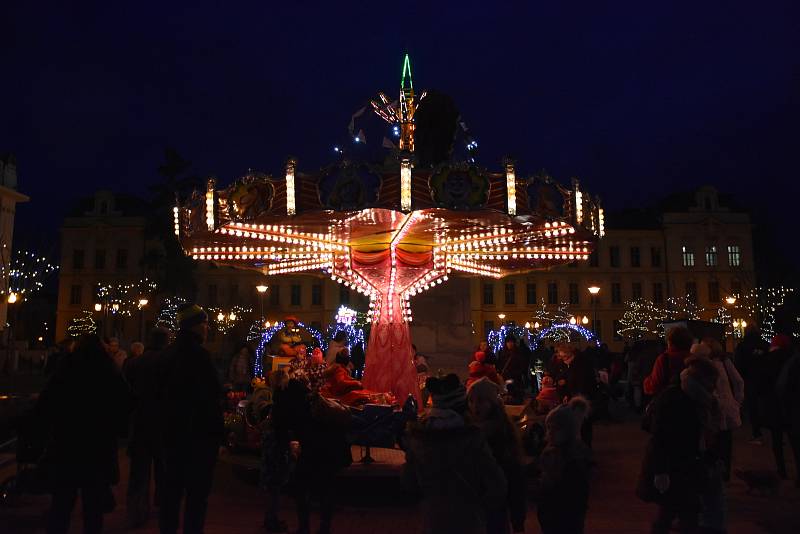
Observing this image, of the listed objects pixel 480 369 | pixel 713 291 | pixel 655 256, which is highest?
pixel 655 256

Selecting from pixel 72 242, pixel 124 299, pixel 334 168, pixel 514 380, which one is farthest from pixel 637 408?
pixel 72 242

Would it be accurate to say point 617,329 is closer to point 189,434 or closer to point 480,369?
point 480,369

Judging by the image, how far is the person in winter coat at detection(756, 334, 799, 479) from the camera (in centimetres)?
794

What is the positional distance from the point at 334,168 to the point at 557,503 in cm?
612

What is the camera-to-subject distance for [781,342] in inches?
340

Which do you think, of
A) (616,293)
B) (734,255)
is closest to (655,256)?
(616,293)

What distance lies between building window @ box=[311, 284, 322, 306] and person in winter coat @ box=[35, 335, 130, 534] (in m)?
53.1

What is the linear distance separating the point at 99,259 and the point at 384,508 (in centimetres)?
5718

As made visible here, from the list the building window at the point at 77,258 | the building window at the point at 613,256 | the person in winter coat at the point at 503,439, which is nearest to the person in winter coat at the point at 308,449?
the person in winter coat at the point at 503,439

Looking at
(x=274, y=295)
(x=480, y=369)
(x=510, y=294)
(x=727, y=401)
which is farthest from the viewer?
(x=510, y=294)

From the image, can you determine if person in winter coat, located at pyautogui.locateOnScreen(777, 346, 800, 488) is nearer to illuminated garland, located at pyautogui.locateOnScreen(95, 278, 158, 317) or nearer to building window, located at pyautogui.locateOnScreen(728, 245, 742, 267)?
illuminated garland, located at pyautogui.locateOnScreen(95, 278, 158, 317)

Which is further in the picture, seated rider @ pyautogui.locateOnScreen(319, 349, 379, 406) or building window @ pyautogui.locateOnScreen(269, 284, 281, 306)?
building window @ pyautogui.locateOnScreen(269, 284, 281, 306)

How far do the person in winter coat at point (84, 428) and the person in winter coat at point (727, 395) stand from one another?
217 inches

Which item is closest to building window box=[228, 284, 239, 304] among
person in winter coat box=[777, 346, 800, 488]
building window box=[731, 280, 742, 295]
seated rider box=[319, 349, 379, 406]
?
building window box=[731, 280, 742, 295]
